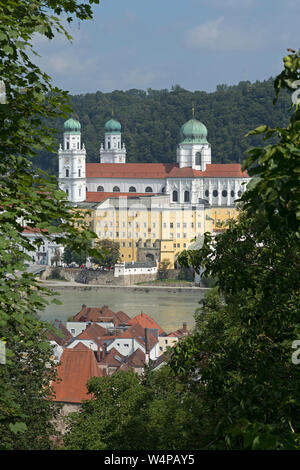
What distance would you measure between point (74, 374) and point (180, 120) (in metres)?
62.1

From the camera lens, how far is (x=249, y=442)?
7.97 ft

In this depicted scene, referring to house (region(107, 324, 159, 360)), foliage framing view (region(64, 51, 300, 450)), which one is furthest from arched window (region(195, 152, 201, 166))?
foliage framing view (region(64, 51, 300, 450))

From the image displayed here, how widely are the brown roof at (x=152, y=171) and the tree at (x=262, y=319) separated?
51.0m

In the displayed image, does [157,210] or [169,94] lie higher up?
[169,94]

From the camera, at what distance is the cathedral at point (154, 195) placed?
52.4 metres

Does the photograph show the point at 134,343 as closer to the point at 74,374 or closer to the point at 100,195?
the point at 74,374

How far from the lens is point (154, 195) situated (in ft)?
177

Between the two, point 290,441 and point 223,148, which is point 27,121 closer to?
point 290,441

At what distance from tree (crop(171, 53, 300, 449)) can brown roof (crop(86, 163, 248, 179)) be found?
51040 mm

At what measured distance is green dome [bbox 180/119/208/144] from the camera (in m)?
57.1

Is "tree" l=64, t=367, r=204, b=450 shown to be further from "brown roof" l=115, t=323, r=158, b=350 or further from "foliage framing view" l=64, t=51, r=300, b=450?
"brown roof" l=115, t=323, r=158, b=350

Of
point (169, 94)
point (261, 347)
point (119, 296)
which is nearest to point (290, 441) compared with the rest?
point (261, 347)

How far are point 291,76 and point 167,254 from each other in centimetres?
4841

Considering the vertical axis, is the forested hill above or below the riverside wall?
above
